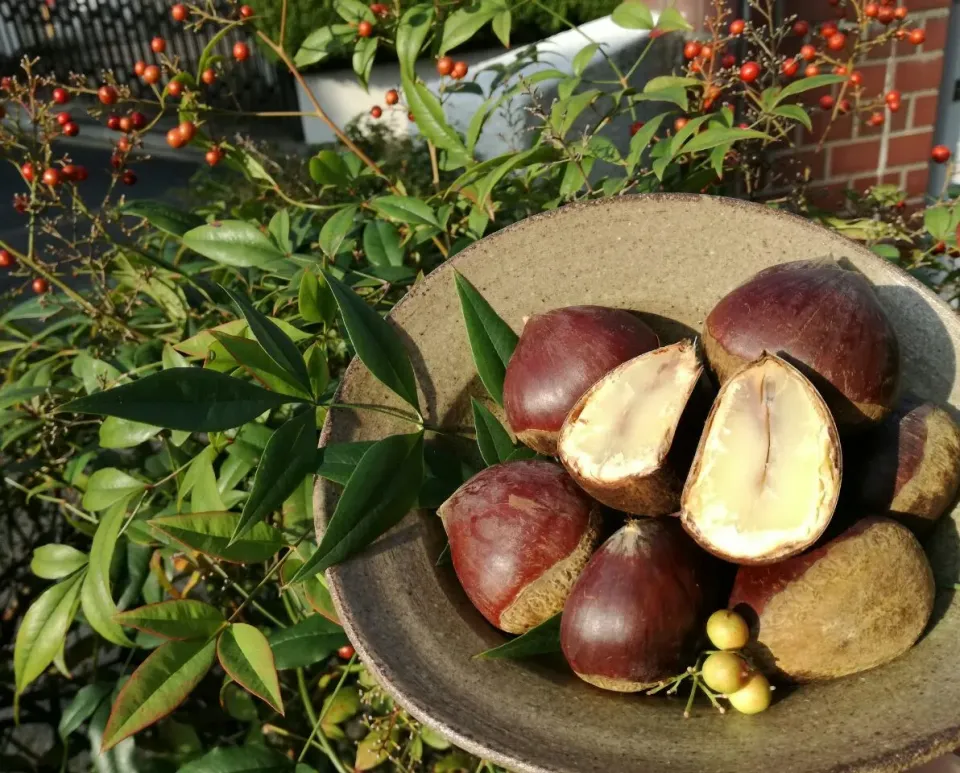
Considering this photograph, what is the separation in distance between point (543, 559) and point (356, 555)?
161mm

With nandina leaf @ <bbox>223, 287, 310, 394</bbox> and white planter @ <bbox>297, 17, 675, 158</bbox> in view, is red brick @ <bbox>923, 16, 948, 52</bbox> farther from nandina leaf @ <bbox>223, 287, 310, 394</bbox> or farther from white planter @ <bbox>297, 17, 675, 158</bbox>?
nandina leaf @ <bbox>223, 287, 310, 394</bbox>

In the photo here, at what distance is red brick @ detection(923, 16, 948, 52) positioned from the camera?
1.82m

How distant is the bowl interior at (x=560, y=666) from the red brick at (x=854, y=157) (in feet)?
4.08

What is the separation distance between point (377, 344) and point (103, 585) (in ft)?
1.29

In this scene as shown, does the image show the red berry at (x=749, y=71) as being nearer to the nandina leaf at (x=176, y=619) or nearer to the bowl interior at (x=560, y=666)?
the bowl interior at (x=560, y=666)

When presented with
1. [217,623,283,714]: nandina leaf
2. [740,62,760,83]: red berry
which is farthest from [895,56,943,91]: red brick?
[217,623,283,714]: nandina leaf

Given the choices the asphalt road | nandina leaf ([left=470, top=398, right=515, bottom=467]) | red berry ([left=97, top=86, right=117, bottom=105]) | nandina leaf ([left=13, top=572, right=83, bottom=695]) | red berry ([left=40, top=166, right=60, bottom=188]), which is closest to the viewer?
nandina leaf ([left=470, top=398, right=515, bottom=467])

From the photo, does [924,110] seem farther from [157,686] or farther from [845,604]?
[157,686]

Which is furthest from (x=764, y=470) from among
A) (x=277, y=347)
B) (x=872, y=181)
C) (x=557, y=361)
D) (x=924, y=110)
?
(x=924, y=110)

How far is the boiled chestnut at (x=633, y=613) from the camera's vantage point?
2.00 feet

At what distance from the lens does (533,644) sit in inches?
25.5

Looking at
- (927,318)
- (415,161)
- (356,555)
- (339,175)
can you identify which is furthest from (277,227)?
(415,161)

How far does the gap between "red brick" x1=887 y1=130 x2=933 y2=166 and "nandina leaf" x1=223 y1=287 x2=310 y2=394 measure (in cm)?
172

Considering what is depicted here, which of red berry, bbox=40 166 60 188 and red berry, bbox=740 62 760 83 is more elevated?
red berry, bbox=740 62 760 83
